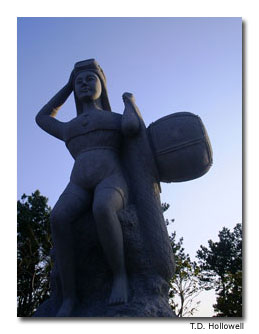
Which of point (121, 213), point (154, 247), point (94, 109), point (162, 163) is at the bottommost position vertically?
point (154, 247)

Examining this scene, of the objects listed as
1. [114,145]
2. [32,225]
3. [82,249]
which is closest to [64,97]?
[114,145]

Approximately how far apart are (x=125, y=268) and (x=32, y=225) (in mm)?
12851

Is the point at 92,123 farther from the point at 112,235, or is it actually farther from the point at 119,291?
the point at 119,291

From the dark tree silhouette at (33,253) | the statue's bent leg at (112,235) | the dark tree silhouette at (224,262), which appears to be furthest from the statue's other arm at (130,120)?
the dark tree silhouette at (224,262)

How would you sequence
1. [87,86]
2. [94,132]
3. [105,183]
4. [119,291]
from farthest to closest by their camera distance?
1. [87,86]
2. [94,132]
3. [105,183]
4. [119,291]

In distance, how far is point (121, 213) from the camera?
3896 mm

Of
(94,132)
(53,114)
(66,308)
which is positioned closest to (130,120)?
(94,132)

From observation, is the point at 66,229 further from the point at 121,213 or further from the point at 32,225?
the point at 32,225

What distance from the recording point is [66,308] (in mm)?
3727

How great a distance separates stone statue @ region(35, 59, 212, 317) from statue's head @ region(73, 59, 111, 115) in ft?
1.00

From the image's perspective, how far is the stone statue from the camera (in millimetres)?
3688

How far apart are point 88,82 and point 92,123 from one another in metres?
0.68

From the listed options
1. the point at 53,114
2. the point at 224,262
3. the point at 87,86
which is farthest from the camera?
the point at 224,262

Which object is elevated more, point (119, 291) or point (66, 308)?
point (119, 291)
